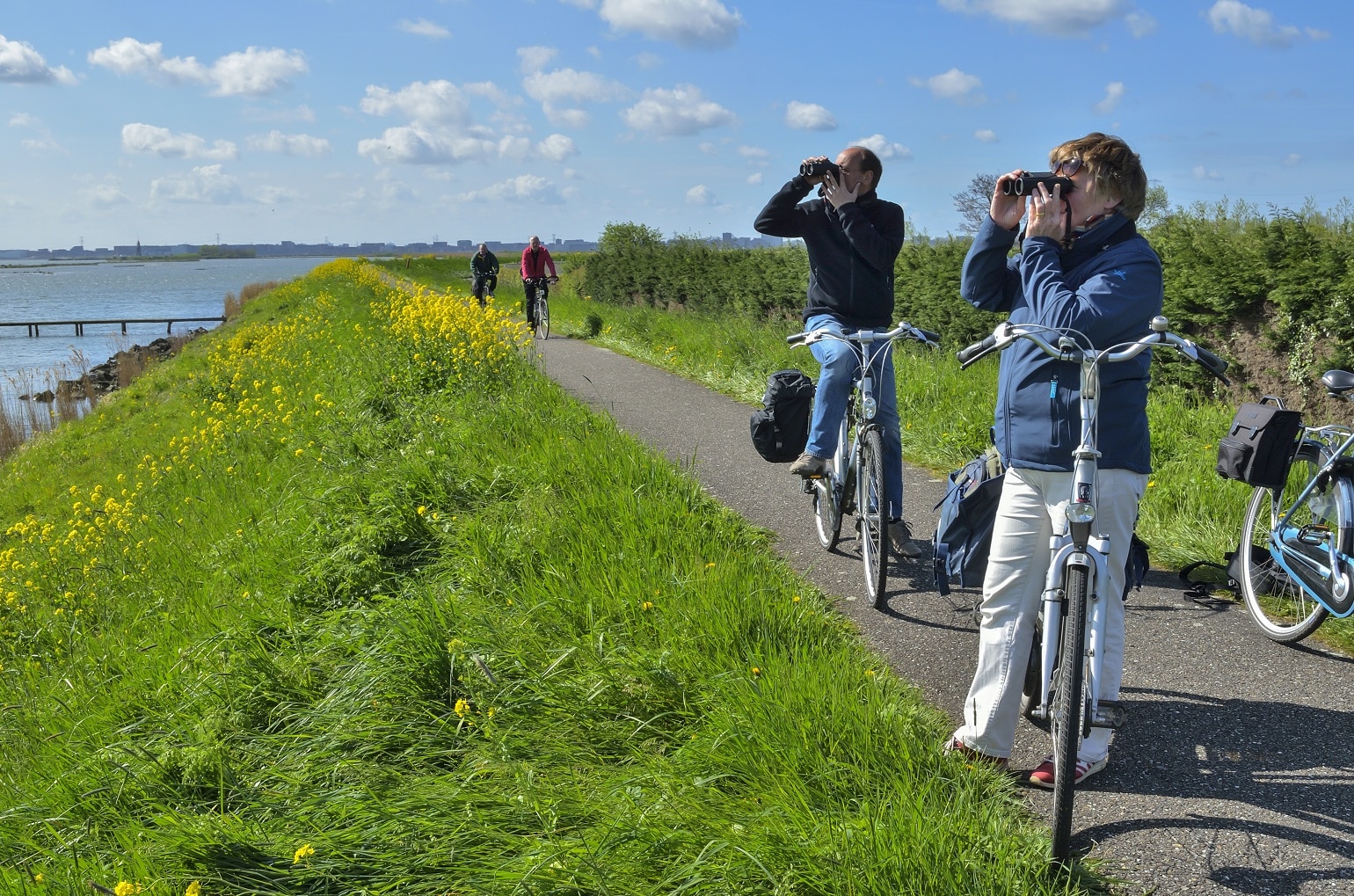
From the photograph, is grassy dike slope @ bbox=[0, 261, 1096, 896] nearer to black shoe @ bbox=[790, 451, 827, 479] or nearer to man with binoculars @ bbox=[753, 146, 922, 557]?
black shoe @ bbox=[790, 451, 827, 479]

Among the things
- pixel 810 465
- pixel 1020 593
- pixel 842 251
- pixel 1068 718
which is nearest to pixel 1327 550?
pixel 1020 593

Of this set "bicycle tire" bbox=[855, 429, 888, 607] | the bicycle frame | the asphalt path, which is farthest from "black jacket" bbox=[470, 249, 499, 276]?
the bicycle frame

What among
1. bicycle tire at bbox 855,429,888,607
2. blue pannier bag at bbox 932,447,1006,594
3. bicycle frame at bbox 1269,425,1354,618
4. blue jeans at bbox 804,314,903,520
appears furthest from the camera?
blue jeans at bbox 804,314,903,520

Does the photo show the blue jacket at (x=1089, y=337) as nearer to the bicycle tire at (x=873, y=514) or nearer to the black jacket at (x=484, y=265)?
the bicycle tire at (x=873, y=514)

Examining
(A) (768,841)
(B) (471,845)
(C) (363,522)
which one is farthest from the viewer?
(C) (363,522)

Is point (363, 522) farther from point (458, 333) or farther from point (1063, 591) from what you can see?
point (458, 333)

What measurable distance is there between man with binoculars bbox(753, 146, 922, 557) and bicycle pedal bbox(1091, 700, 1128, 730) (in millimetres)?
2050

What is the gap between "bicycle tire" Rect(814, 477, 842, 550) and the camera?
543 cm

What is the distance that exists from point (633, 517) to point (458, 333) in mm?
6643

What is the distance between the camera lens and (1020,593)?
304 centimetres

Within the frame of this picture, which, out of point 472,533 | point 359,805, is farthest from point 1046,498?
point 472,533

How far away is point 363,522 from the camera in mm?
5852

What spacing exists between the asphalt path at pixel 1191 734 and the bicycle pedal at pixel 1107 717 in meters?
0.29

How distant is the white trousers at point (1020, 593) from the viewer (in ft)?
9.82
